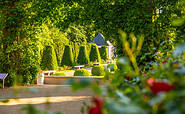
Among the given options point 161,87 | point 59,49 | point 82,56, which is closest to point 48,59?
point 59,49

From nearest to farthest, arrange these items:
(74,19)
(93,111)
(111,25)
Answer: (93,111) → (111,25) → (74,19)

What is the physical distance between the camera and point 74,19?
7473 mm

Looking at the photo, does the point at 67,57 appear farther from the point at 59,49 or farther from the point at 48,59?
the point at 48,59

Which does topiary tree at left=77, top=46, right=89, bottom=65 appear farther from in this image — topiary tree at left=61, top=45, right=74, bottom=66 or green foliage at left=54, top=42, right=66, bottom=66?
green foliage at left=54, top=42, right=66, bottom=66

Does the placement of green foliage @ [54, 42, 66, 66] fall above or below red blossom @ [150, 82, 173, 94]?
above

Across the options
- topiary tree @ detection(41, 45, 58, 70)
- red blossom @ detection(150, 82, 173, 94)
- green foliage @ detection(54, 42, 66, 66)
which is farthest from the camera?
green foliage @ detection(54, 42, 66, 66)

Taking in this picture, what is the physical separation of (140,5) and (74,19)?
7.34 ft

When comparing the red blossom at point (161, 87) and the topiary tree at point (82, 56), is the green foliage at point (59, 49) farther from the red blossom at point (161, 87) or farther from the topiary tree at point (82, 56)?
the red blossom at point (161, 87)

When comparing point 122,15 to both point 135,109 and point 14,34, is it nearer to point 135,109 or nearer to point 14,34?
point 14,34

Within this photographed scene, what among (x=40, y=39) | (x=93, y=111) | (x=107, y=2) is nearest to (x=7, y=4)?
(x=40, y=39)

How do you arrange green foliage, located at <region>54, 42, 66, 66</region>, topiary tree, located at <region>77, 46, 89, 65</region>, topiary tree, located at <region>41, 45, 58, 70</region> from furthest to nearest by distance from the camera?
topiary tree, located at <region>77, 46, 89, 65</region> → green foliage, located at <region>54, 42, 66, 66</region> → topiary tree, located at <region>41, 45, 58, 70</region>

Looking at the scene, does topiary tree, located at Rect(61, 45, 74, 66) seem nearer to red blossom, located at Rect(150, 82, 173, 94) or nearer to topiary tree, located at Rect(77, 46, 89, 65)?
topiary tree, located at Rect(77, 46, 89, 65)

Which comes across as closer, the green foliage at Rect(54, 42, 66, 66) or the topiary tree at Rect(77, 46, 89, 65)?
the green foliage at Rect(54, 42, 66, 66)

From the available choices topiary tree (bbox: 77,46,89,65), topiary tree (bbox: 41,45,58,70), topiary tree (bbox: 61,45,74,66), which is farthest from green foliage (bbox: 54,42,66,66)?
topiary tree (bbox: 41,45,58,70)
